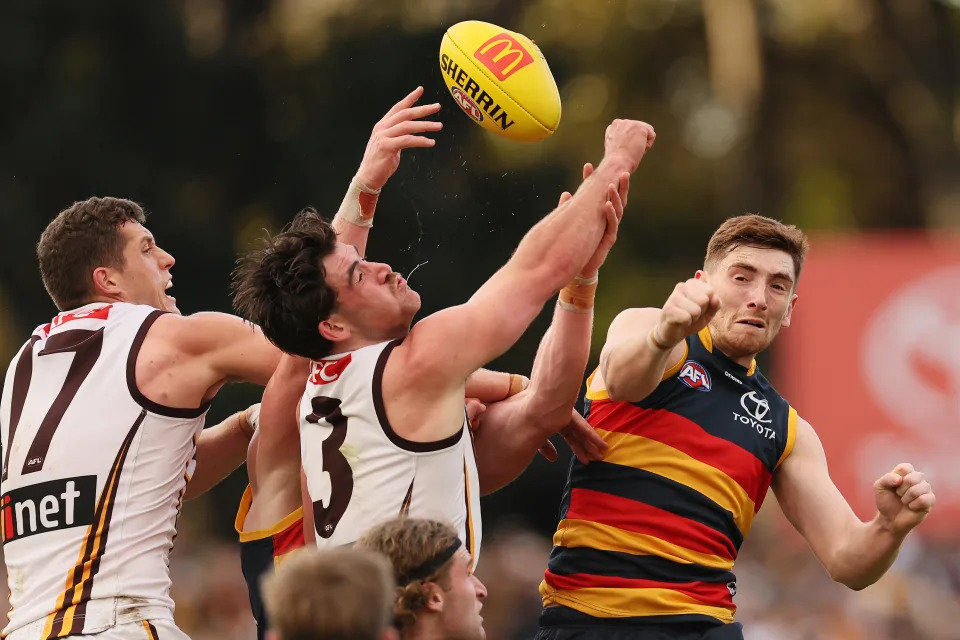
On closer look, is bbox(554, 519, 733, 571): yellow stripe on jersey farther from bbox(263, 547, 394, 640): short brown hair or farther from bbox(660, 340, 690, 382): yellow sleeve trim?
bbox(263, 547, 394, 640): short brown hair

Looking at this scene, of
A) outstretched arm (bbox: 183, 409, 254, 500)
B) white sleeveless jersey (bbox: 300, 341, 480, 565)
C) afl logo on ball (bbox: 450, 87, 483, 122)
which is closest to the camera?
white sleeveless jersey (bbox: 300, 341, 480, 565)

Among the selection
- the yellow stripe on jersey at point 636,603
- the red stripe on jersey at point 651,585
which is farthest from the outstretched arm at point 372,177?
the yellow stripe on jersey at point 636,603

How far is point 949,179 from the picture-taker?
2584cm

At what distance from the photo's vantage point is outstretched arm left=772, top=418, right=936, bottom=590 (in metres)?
6.04

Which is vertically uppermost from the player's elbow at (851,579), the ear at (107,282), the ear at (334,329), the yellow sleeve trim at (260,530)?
the ear at (107,282)

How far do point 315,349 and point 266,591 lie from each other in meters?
1.58

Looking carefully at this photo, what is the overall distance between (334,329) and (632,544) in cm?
158

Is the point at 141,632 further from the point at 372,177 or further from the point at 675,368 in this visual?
the point at 675,368

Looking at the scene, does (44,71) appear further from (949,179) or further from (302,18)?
(949,179)

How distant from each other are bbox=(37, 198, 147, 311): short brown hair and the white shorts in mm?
1430

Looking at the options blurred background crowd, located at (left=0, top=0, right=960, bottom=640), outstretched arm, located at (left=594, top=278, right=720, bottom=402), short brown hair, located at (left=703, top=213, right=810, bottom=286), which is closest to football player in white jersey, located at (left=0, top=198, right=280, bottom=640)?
outstretched arm, located at (left=594, top=278, right=720, bottom=402)

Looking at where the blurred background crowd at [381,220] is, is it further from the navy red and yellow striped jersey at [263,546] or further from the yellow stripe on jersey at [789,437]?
the yellow stripe on jersey at [789,437]

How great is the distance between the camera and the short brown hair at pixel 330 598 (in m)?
4.20

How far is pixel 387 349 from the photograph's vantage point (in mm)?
5730
